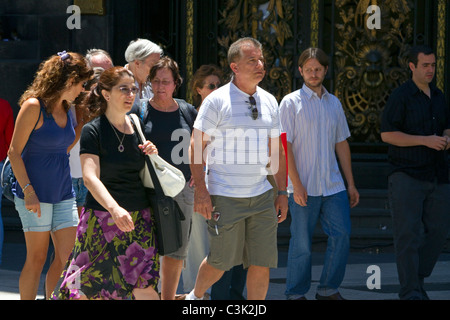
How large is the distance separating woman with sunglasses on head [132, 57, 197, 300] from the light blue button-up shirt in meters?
0.83

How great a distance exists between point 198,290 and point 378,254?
13.8 ft

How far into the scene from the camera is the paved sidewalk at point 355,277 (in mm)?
7992

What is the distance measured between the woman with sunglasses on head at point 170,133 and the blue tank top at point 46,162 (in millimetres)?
692

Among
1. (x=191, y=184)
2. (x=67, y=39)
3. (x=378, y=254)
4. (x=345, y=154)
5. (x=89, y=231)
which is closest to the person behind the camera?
(x=89, y=231)


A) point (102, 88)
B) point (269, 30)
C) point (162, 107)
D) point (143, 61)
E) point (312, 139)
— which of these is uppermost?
point (269, 30)

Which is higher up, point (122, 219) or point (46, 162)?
point (46, 162)

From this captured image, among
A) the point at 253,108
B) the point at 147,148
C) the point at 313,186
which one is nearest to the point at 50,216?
the point at 147,148

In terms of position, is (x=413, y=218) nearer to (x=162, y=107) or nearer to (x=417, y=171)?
(x=417, y=171)

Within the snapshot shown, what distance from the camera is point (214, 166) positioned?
21.5ft

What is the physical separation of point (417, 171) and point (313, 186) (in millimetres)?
805

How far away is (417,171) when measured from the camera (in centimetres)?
747

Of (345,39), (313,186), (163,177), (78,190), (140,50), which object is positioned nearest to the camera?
(163,177)
